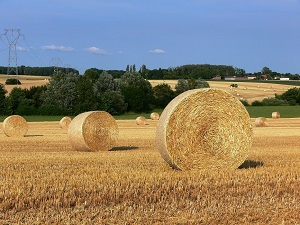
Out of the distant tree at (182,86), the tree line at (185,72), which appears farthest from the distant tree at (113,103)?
the tree line at (185,72)

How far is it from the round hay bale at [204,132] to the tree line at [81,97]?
49397 mm

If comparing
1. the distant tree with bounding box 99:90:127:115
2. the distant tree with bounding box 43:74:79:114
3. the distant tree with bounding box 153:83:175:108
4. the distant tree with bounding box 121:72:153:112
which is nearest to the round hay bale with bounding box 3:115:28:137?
the distant tree with bounding box 99:90:127:115

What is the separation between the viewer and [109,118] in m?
17.2

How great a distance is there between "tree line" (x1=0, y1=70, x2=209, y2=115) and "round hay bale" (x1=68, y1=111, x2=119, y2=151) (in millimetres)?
42616

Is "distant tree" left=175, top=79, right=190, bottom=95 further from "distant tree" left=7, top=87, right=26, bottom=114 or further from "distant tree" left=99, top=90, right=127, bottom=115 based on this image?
"distant tree" left=7, top=87, right=26, bottom=114

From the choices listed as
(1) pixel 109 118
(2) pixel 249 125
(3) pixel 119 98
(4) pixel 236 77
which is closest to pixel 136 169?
(2) pixel 249 125

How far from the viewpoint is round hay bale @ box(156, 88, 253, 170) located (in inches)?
399

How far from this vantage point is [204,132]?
413 inches

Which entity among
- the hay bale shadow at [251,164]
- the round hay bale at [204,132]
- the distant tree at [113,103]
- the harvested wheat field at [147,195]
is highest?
the round hay bale at [204,132]

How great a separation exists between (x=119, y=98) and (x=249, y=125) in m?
52.2

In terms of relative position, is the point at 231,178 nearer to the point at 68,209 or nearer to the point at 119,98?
the point at 68,209

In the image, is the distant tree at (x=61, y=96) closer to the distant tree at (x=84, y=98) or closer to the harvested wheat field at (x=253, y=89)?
the distant tree at (x=84, y=98)

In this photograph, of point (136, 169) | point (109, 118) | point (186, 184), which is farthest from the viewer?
point (109, 118)

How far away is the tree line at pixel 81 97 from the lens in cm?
6019
